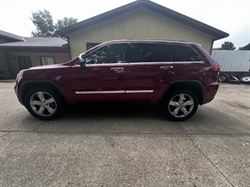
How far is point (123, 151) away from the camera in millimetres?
2123

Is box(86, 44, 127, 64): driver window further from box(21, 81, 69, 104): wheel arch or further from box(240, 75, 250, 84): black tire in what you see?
box(240, 75, 250, 84): black tire

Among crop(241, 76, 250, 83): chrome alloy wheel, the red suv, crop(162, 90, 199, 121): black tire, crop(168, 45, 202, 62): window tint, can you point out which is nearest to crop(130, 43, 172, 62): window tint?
the red suv

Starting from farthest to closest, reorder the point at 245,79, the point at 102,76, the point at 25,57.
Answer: the point at 25,57
the point at 245,79
the point at 102,76

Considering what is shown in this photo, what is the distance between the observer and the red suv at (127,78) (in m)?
2.90

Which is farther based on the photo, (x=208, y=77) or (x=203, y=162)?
(x=208, y=77)

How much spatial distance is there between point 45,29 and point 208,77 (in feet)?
144

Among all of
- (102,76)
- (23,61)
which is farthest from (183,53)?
(23,61)

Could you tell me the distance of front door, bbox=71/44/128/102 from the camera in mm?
2879

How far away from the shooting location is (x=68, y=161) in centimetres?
189

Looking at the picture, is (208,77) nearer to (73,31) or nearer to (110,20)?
(110,20)

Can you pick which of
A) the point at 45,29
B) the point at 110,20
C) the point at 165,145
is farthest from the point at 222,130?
the point at 45,29

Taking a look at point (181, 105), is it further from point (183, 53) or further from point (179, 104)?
point (183, 53)

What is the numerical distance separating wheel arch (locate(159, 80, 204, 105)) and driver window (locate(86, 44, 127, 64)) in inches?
51.3

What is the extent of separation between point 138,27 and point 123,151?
8274 millimetres
